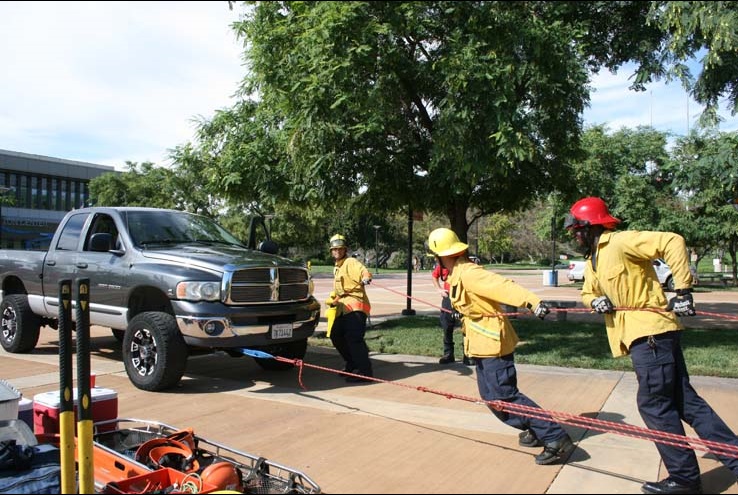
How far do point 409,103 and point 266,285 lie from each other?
5079 millimetres

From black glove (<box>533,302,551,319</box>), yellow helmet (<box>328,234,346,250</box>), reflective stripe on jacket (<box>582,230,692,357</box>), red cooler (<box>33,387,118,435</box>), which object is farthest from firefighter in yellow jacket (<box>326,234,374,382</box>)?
reflective stripe on jacket (<box>582,230,692,357</box>)

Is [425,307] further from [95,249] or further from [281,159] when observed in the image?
[95,249]

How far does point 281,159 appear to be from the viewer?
1168 centimetres

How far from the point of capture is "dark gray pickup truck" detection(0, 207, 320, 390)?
6.76 metres

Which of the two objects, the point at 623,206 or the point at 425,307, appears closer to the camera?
the point at 425,307

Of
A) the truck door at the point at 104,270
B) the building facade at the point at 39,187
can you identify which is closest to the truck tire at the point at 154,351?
the truck door at the point at 104,270

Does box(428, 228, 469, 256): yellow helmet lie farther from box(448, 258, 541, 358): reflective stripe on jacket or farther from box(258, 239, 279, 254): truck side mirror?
box(258, 239, 279, 254): truck side mirror

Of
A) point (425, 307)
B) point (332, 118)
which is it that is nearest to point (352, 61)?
point (332, 118)

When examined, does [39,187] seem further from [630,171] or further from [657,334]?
[657,334]

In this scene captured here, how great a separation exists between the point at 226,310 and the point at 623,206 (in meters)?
22.7

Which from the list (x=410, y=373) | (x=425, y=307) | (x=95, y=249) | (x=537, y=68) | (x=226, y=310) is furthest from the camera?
(x=425, y=307)

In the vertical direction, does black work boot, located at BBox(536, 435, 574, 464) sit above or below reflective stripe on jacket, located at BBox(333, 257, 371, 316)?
below

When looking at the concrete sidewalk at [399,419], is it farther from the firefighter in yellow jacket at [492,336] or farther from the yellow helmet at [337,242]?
the yellow helmet at [337,242]

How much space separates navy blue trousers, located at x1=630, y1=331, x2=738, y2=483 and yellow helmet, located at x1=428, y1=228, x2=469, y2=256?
142 cm
